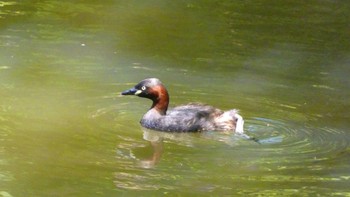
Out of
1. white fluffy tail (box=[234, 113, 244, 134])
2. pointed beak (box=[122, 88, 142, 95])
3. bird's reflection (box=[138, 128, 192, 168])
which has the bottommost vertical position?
bird's reflection (box=[138, 128, 192, 168])

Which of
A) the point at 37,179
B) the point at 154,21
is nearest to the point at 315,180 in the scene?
the point at 37,179

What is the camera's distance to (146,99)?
12.9 m

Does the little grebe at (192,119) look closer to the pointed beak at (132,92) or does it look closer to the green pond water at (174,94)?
the green pond water at (174,94)

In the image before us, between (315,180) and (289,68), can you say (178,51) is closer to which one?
(289,68)

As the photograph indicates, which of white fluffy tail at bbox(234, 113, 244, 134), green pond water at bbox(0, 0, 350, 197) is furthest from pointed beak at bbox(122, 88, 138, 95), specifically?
white fluffy tail at bbox(234, 113, 244, 134)

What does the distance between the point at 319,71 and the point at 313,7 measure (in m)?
3.99

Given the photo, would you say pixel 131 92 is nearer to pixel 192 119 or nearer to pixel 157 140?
pixel 192 119

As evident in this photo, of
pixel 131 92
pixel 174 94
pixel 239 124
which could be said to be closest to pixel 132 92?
pixel 131 92

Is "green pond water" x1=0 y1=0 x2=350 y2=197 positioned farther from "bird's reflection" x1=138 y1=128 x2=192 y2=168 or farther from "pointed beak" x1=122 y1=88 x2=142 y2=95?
"pointed beak" x1=122 y1=88 x2=142 y2=95

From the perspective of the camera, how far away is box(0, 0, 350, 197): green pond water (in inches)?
377

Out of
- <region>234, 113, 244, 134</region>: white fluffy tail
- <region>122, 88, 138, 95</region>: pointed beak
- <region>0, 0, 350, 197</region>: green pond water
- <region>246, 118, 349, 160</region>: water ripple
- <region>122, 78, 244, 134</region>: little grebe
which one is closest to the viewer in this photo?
<region>0, 0, 350, 197</region>: green pond water

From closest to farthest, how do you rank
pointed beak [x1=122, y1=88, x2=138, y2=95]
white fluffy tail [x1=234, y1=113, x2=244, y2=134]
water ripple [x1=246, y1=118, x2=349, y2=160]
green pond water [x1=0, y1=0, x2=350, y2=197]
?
green pond water [x1=0, y1=0, x2=350, y2=197], water ripple [x1=246, y1=118, x2=349, y2=160], white fluffy tail [x1=234, y1=113, x2=244, y2=134], pointed beak [x1=122, y1=88, x2=138, y2=95]

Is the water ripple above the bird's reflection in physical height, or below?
above

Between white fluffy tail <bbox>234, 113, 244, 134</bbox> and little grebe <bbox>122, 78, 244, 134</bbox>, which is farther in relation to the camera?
little grebe <bbox>122, 78, 244, 134</bbox>
